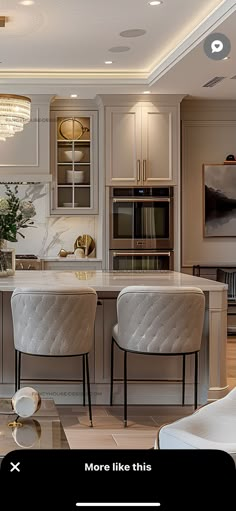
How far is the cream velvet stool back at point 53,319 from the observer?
12.3ft

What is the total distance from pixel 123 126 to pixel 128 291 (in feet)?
11.6

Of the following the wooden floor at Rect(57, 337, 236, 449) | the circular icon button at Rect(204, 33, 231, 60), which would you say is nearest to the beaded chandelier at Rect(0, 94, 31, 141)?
the circular icon button at Rect(204, 33, 231, 60)

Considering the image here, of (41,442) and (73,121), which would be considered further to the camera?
(73,121)

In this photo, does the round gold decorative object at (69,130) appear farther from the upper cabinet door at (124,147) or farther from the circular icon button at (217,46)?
the circular icon button at (217,46)

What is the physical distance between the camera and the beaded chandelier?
194 inches

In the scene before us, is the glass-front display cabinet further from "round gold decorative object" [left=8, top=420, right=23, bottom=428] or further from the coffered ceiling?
"round gold decorative object" [left=8, top=420, right=23, bottom=428]

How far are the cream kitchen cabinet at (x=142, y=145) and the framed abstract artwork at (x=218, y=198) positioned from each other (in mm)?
686

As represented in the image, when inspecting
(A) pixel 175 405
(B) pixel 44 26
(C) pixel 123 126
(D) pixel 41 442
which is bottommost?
(A) pixel 175 405

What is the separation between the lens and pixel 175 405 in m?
4.48

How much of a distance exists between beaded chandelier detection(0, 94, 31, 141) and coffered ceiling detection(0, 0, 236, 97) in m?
0.57

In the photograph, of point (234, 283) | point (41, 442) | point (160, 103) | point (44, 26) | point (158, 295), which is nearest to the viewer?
point (41, 442)

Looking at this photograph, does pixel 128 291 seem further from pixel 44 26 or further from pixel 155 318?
pixel 44 26

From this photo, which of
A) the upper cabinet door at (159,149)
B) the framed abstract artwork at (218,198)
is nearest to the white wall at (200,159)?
the framed abstract artwork at (218,198)
